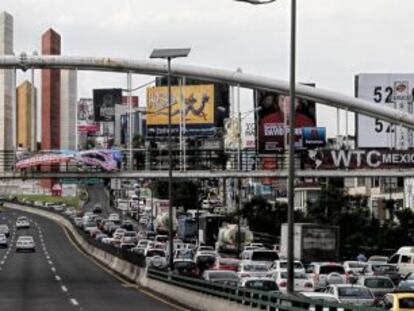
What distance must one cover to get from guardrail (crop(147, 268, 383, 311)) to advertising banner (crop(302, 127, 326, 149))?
44.9 meters

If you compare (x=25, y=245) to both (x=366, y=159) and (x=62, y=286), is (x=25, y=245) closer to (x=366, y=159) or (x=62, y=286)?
(x=366, y=159)

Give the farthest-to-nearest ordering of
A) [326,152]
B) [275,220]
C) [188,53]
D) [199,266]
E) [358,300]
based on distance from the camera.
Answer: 1. [275,220]
2. [326,152]
3. [199,266]
4. [188,53]
5. [358,300]

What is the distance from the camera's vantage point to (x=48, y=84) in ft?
588

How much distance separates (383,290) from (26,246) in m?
59.5

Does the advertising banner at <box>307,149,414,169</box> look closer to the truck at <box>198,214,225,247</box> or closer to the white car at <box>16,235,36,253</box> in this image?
the truck at <box>198,214,225,247</box>

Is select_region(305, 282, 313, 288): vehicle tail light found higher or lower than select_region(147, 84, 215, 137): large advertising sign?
lower

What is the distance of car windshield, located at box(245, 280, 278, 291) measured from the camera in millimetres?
35906

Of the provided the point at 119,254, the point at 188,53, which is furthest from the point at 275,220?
the point at 188,53

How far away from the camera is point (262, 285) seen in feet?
119

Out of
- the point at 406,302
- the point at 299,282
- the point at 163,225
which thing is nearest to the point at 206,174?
the point at 299,282

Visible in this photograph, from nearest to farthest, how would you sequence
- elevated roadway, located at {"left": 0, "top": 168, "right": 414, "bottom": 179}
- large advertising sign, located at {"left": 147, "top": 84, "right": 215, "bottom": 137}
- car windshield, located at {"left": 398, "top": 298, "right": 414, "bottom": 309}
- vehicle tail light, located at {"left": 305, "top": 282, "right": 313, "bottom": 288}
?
car windshield, located at {"left": 398, "top": 298, "right": 414, "bottom": 309}, vehicle tail light, located at {"left": 305, "top": 282, "right": 313, "bottom": 288}, elevated roadway, located at {"left": 0, "top": 168, "right": 414, "bottom": 179}, large advertising sign, located at {"left": 147, "top": 84, "right": 215, "bottom": 137}

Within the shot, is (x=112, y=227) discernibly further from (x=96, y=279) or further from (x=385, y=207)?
(x=96, y=279)

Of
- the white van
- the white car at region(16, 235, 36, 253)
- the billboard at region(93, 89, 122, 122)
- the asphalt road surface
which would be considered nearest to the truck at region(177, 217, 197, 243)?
the billboard at region(93, 89, 122, 122)

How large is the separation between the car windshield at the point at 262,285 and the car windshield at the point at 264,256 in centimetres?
2760
